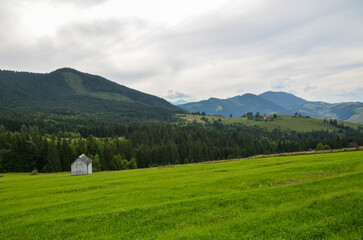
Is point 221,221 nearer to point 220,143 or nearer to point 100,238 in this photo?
point 100,238

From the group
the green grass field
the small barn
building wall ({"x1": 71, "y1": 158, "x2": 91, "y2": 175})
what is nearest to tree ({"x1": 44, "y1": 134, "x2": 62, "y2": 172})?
the small barn

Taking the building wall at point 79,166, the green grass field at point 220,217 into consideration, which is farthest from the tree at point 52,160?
the green grass field at point 220,217

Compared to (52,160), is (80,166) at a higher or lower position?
lower

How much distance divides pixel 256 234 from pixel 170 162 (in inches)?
4471

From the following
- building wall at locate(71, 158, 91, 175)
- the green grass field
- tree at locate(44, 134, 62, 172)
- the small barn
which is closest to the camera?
the green grass field

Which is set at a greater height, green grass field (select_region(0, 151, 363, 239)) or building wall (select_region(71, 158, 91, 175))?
green grass field (select_region(0, 151, 363, 239))

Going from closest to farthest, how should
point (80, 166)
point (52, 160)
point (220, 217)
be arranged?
point (220, 217) → point (80, 166) → point (52, 160)

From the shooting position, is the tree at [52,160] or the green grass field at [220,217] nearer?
the green grass field at [220,217]

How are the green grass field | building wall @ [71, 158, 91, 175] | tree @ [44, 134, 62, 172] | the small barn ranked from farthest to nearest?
1. tree @ [44, 134, 62, 172]
2. building wall @ [71, 158, 91, 175]
3. the small barn
4. the green grass field

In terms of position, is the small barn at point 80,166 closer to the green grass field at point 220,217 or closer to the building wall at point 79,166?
the building wall at point 79,166

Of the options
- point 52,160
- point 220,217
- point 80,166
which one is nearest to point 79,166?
point 80,166

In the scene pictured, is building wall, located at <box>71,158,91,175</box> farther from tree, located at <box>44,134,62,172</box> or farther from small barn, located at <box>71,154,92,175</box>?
tree, located at <box>44,134,62,172</box>

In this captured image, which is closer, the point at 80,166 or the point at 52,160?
the point at 80,166

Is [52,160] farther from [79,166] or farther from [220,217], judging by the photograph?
[220,217]
